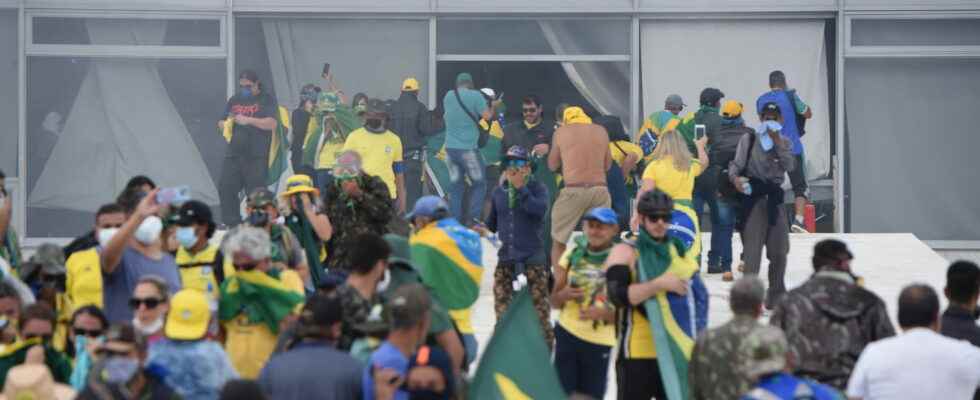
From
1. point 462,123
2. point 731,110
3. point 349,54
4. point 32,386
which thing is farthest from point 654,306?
point 349,54

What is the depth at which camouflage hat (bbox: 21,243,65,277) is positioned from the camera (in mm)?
11250

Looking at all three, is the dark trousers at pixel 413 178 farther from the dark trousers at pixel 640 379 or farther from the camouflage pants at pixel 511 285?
the dark trousers at pixel 640 379

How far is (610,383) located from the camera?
1434 centimetres

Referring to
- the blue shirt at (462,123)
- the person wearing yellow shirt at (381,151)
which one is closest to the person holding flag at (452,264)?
the person wearing yellow shirt at (381,151)

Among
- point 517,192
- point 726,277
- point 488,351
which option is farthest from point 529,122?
point 488,351

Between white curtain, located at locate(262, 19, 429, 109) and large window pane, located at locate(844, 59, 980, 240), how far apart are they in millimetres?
4947

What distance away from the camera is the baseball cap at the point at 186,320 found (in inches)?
361

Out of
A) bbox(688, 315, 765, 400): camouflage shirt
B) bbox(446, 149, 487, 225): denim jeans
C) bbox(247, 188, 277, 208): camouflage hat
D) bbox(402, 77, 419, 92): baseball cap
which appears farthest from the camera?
bbox(402, 77, 419, 92): baseball cap

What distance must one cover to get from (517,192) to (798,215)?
7198 millimetres

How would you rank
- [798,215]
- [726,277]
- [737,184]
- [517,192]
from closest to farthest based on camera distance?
1. [517,192]
2. [737,184]
3. [726,277]
4. [798,215]

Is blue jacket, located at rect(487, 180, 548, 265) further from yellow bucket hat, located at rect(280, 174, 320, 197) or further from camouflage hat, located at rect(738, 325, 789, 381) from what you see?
camouflage hat, located at rect(738, 325, 789, 381)

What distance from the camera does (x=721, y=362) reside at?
9445 mm

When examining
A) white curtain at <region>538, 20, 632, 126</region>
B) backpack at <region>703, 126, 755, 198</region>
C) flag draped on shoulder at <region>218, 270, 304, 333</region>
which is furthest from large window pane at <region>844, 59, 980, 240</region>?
flag draped on shoulder at <region>218, 270, 304, 333</region>

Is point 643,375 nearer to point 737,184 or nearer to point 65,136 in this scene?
point 737,184
